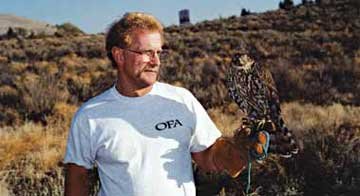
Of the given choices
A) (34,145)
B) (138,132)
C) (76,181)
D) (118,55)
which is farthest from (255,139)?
(34,145)

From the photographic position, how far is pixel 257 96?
3967 millimetres

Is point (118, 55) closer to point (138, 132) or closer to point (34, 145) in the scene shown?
point (138, 132)

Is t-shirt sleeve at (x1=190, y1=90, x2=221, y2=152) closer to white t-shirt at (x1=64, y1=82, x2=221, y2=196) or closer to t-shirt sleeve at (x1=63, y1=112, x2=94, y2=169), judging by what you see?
white t-shirt at (x1=64, y1=82, x2=221, y2=196)

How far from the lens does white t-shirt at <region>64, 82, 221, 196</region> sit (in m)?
2.97

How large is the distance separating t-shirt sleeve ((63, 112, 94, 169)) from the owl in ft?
2.59

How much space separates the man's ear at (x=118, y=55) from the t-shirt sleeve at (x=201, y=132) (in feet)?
1.30

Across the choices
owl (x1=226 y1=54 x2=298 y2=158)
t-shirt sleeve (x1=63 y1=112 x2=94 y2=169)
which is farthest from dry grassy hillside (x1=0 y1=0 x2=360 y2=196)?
t-shirt sleeve (x1=63 y1=112 x2=94 y2=169)

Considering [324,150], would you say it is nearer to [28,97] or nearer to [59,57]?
[28,97]

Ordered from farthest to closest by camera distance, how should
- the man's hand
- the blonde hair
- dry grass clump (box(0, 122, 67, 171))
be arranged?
dry grass clump (box(0, 122, 67, 171))
the blonde hair
the man's hand

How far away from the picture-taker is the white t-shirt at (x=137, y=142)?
117 inches

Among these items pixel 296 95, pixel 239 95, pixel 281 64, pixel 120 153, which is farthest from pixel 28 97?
pixel 120 153

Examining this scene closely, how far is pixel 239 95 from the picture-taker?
13.5ft

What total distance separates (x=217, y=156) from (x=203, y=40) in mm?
26873

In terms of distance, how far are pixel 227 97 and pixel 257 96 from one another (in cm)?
1097
